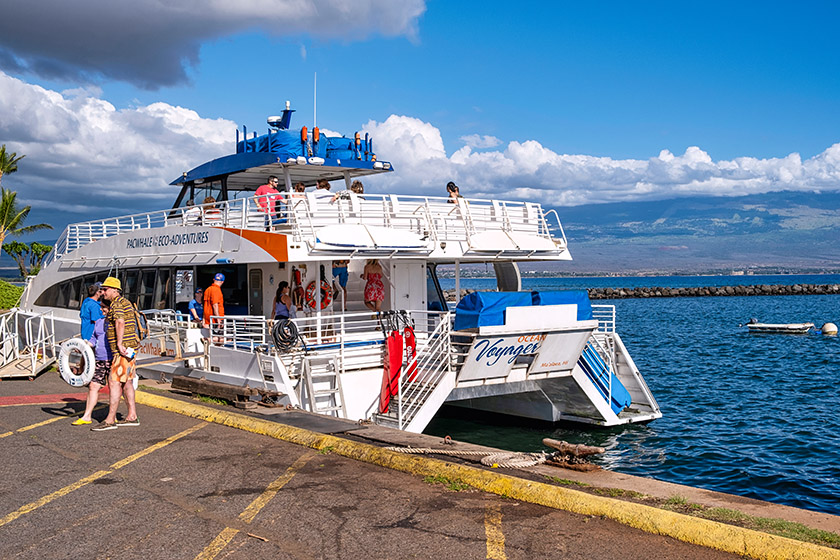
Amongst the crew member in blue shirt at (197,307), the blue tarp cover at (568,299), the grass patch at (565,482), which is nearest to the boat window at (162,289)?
the crew member in blue shirt at (197,307)

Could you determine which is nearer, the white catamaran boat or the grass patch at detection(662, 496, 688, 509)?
the grass patch at detection(662, 496, 688, 509)

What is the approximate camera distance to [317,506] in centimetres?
676

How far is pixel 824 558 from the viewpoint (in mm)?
5301

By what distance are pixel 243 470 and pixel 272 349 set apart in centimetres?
510

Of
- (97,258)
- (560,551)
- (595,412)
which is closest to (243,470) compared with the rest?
(560,551)

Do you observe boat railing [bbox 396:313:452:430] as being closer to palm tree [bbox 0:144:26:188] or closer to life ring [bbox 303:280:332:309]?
life ring [bbox 303:280:332:309]

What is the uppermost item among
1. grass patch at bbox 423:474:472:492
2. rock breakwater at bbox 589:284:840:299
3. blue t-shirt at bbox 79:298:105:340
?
blue t-shirt at bbox 79:298:105:340

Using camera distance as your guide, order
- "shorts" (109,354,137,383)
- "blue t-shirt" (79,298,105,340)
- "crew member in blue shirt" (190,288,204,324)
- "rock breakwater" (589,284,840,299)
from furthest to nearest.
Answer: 1. "rock breakwater" (589,284,840,299)
2. "crew member in blue shirt" (190,288,204,324)
3. "blue t-shirt" (79,298,105,340)
4. "shorts" (109,354,137,383)

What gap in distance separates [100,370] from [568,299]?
307 inches

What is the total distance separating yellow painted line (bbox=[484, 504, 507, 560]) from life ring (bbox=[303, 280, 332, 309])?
27.1 ft

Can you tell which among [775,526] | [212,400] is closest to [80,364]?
[212,400]

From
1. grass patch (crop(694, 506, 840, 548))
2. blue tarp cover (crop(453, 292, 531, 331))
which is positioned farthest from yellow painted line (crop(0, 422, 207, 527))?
grass patch (crop(694, 506, 840, 548))

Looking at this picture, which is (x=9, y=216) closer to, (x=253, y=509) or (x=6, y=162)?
(x=6, y=162)

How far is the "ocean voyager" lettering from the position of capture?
42.7 ft
